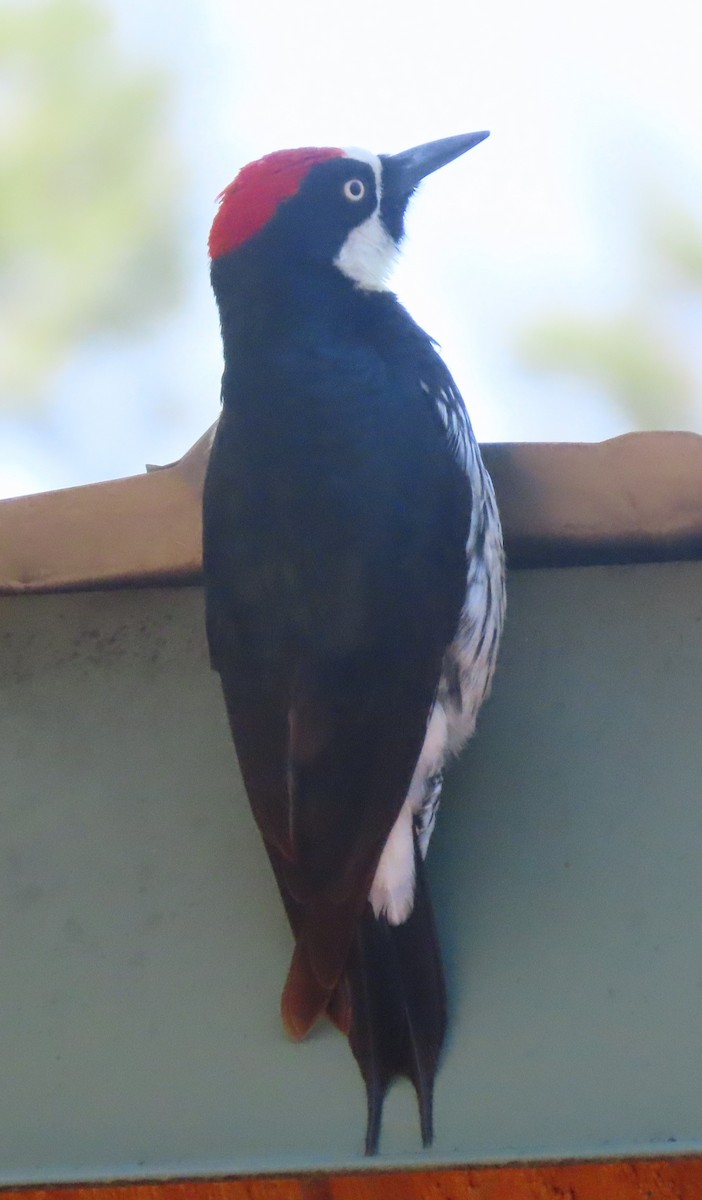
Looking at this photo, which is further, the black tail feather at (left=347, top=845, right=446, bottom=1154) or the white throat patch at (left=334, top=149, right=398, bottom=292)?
the white throat patch at (left=334, top=149, right=398, bottom=292)

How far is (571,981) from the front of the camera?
5.33ft

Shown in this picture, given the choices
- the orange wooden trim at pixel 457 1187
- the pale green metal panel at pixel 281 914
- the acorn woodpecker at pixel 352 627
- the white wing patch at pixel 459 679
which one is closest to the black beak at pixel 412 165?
the acorn woodpecker at pixel 352 627

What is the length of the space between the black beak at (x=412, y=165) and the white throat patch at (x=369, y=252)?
0.09ft

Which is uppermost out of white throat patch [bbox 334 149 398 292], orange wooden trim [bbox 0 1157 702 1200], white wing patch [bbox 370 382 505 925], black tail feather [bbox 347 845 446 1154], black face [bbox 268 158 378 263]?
black face [bbox 268 158 378 263]

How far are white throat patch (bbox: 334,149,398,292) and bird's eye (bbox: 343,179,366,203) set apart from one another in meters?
0.04

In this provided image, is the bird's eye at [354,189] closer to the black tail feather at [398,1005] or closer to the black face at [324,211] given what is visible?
the black face at [324,211]

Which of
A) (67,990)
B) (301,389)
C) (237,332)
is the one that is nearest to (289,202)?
(237,332)

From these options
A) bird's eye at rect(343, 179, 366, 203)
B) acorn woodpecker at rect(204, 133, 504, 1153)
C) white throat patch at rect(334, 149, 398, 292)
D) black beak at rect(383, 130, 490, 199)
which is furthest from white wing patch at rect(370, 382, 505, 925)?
black beak at rect(383, 130, 490, 199)

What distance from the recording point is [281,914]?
172 cm

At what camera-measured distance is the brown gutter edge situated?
1823 millimetres

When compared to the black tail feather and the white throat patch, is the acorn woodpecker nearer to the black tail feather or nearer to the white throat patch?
the black tail feather

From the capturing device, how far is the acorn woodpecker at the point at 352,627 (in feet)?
5.16

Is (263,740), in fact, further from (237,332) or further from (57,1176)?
(237,332)

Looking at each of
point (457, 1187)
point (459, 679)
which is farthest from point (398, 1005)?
point (459, 679)
